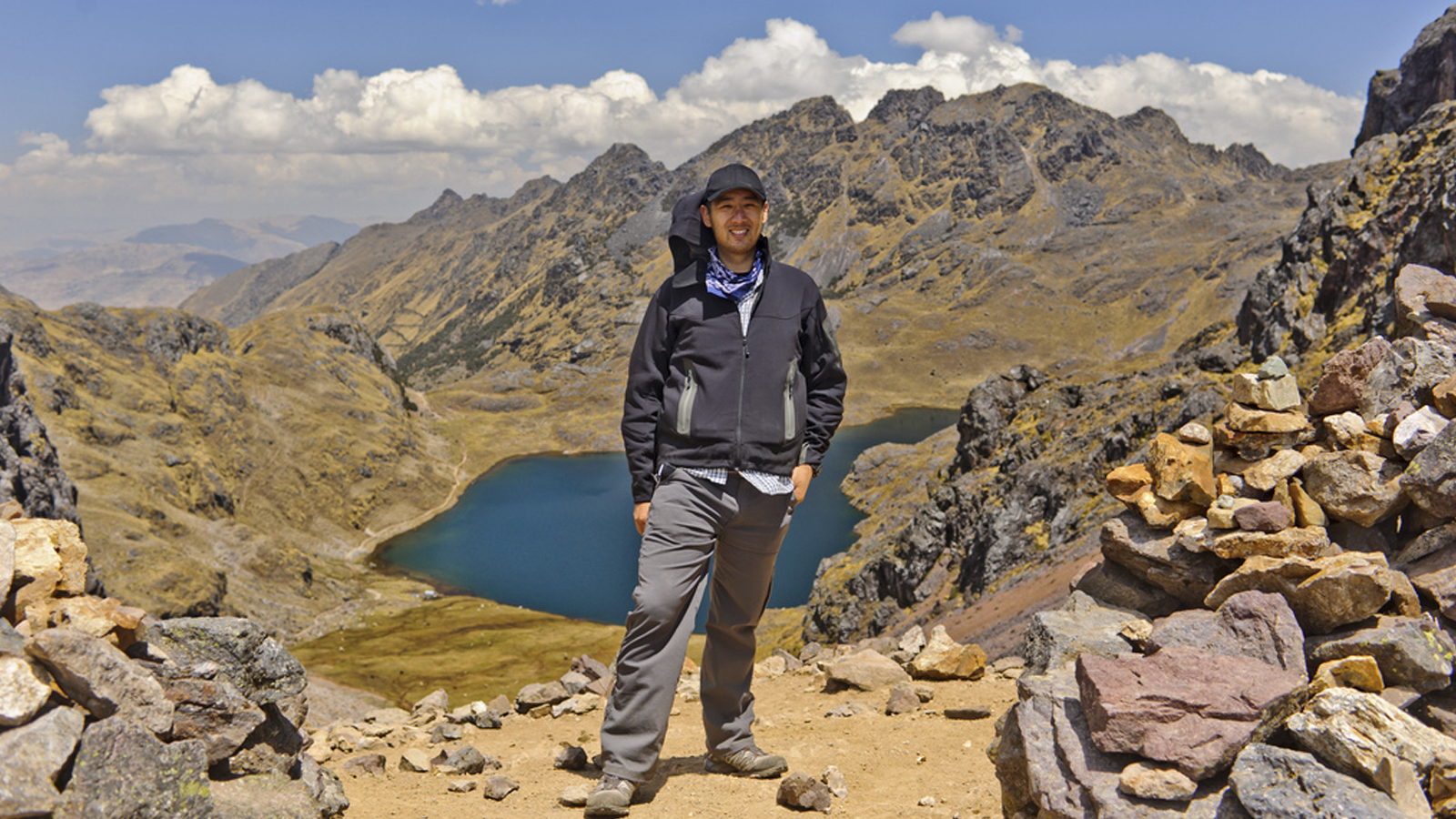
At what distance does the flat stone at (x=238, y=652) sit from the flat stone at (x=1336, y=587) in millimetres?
10212

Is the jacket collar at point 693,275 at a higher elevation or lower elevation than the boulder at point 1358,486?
higher

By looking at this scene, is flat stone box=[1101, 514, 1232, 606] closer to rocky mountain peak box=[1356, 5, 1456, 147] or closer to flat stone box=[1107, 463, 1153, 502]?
flat stone box=[1107, 463, 1153, 502]

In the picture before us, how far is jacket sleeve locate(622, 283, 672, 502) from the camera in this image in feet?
29.6

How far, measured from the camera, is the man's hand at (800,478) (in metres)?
9.31

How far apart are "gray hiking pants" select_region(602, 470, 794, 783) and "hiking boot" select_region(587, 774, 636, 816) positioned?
6.7 inches

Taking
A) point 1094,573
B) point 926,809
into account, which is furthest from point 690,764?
point 1094,573

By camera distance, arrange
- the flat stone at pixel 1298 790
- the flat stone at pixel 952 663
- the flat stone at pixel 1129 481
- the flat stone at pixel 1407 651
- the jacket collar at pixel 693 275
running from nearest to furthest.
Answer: the flat stone at pixel 1298 790, the flat stone at pixel 1407 651, the jacket collar at pixel 693 275, the flat stone at pixel 1129 481, the flat stone at pixel 952 663

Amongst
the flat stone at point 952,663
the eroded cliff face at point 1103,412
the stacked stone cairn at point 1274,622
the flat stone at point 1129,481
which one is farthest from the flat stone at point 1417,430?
the eroded cliff face at point 1103,412

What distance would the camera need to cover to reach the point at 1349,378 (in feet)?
32.0

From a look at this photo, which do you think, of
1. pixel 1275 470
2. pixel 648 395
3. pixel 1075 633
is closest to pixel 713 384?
pixel 648 395

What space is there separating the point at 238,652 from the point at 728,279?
23.0 feet

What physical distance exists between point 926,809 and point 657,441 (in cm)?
470

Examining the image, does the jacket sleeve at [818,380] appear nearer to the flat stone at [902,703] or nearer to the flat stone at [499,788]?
the flat stone at [499,788]

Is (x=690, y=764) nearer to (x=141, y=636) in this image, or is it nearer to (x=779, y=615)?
(x=141, y=636)
